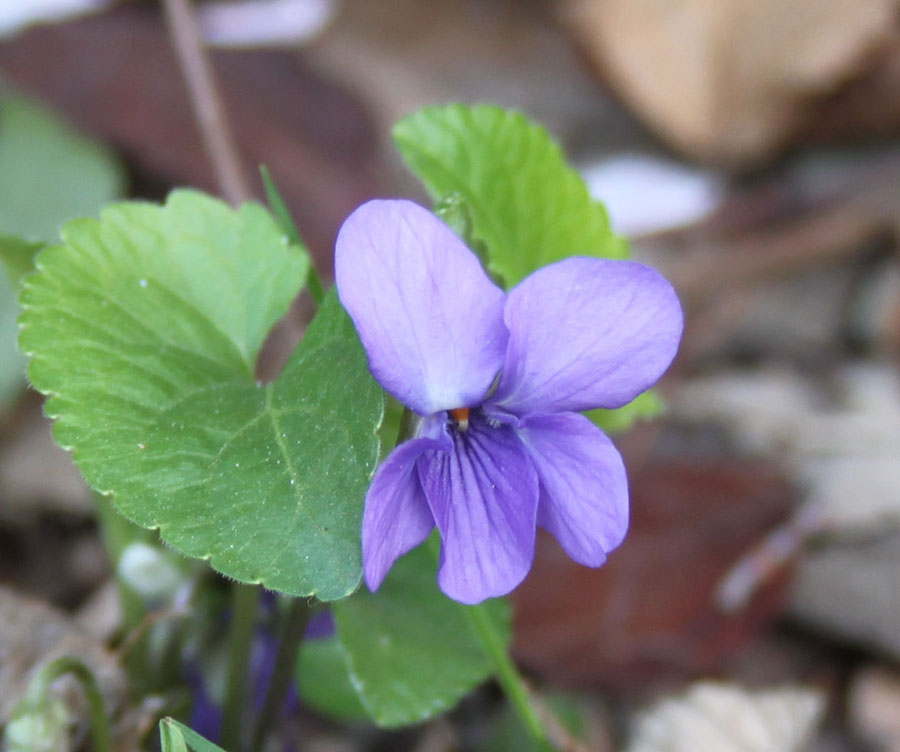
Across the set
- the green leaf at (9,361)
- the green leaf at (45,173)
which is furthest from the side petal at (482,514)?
the green leaf at (45,173)

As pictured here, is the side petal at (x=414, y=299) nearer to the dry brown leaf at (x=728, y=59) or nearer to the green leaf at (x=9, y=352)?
the green leaf at (x=9, y=352)

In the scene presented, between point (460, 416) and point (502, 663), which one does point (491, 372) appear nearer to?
point (460, 416)

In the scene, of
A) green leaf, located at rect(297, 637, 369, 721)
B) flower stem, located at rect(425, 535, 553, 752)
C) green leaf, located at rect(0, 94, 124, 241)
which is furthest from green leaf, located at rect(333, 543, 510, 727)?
green leaf, located at rect(0, 94, 124, 241)

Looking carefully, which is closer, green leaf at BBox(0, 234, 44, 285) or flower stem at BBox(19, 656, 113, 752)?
flower stem at BBox(19, 656, 113, 752)

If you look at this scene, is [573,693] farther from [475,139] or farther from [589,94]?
[589,94]

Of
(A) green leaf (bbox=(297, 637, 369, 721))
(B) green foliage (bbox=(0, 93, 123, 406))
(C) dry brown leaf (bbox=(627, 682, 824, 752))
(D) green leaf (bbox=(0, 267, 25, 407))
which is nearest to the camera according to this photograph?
(A) green leaf (bbox=(297, 637, 369, 721))

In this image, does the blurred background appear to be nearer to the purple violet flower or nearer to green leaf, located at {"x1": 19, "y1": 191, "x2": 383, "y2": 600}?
green leaf, located at {"x1": 19, "y1": 191, "x2": 383, "y2": 600}

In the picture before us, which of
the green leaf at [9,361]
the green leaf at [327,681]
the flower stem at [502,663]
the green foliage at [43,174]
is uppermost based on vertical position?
the green foliage at [43,174]

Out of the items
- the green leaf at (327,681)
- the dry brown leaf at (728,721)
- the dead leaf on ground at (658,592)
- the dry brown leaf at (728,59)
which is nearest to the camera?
the green leaf at (327,681)
